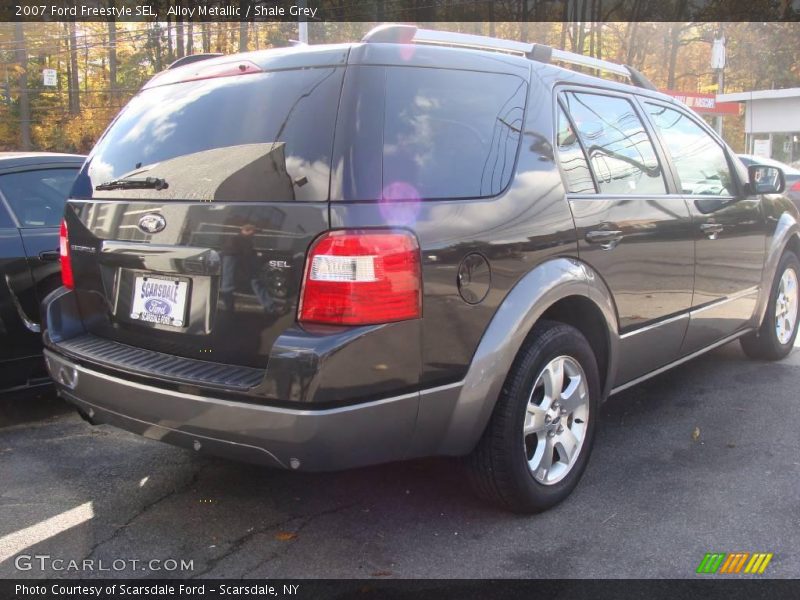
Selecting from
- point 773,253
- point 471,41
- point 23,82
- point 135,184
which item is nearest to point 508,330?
point 471,41

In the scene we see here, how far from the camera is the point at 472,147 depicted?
107 inches

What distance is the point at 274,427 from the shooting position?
2.30 meters

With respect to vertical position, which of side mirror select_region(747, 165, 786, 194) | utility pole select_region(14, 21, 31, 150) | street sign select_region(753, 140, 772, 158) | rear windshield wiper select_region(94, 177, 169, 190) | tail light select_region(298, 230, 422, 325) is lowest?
tail light select_region(298, 230, 422, 325)

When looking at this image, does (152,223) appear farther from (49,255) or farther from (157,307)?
(49,255)

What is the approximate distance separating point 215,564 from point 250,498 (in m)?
0.56

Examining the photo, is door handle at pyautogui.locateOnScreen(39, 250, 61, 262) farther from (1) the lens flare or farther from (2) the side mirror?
(2) the side mirror

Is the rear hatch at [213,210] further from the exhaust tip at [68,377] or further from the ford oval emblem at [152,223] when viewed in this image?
the exhaust tip at [68,377]

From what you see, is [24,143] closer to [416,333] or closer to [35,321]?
[35,321]

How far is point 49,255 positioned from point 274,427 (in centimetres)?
250

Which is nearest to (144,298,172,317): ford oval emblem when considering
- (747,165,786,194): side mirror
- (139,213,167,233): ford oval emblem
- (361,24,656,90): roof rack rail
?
(139,213,167,233): ford oval emblem

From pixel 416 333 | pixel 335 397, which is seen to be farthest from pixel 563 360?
pixel 335 397

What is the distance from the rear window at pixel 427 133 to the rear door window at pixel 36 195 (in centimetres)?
266

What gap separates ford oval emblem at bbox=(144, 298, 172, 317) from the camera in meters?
2.66

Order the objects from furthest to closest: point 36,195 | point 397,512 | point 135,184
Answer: point 36,195, point 397,512, point 135,184
